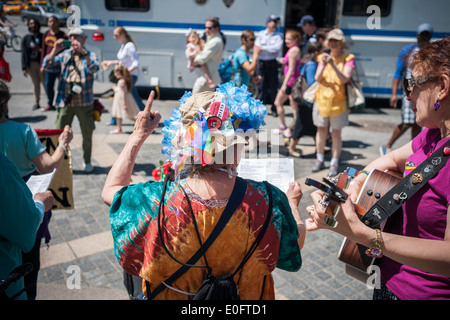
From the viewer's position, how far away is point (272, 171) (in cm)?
194

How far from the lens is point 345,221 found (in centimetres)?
155

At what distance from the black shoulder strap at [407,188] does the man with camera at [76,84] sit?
473 cm

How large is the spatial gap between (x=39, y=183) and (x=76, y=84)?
331 centimetres

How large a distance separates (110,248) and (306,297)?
1.98 metres

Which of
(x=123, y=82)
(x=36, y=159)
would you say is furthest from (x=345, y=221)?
(x=123, y=82)

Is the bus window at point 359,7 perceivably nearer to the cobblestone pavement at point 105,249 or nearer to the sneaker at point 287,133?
the sneaker at point 287,133

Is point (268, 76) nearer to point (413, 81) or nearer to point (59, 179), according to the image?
point (59, 179)

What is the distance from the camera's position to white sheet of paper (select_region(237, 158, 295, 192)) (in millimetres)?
1914

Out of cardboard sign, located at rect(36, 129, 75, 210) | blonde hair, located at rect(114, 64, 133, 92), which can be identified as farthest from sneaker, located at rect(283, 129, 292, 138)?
cardboard sign, located at rect(36, 129, 75, 210)

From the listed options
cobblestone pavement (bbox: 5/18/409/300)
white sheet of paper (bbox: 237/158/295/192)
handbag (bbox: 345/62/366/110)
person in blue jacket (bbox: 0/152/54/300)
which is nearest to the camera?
person in blue jacket (bbox: 0/152/54/300)

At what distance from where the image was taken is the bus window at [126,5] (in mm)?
8961

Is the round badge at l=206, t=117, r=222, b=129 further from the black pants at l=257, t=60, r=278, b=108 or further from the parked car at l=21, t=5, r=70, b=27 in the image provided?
the parked car at l=21, t=5, r=70, b=27

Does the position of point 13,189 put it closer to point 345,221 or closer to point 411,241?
point 345,221

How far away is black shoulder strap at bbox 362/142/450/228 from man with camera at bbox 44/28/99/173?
15.5ft
